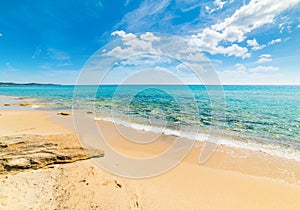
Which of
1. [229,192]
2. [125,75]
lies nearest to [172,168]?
[229,192]

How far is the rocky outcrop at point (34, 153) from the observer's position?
3951mm

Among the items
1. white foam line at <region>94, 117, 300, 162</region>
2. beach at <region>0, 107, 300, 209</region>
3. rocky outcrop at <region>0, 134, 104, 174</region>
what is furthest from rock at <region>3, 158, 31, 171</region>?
white foam line at <region>94, 117, 300, 162</region>

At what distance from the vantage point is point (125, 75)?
8164mm

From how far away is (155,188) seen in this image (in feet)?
12.4

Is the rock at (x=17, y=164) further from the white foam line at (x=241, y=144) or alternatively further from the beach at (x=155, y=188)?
the white foam line at (x=241, y=144)

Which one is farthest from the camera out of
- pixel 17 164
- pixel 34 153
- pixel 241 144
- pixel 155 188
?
pixel 241 144

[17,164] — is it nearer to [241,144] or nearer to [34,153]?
[34,153]

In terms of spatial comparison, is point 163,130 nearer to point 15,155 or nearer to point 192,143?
point 192,143

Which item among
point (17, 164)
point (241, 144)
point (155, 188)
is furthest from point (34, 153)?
point (241, 144)

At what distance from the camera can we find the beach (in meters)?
3.04

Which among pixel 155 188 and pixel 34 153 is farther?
pixel 34 153

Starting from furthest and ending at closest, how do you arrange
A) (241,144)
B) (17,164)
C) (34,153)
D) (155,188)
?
(241,144)
(34,153)
(17,164)
(155,188)

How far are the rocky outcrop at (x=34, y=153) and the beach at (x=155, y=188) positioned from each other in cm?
17

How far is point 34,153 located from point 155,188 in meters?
3.55
